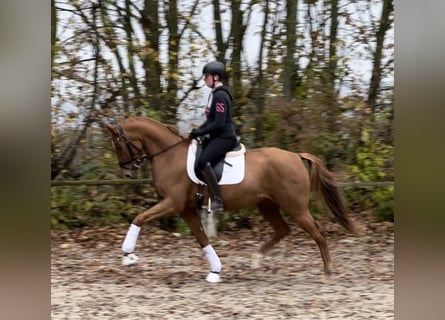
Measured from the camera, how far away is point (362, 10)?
8.98m

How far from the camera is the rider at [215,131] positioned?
19.3 feet

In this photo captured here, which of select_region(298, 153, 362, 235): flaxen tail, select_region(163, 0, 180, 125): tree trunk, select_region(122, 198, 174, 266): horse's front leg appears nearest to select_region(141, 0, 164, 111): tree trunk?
select_region(163, 0, 180, 125): tree trunk

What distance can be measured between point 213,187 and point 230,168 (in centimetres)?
28

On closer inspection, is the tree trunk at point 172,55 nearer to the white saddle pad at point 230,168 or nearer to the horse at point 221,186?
the horse at point 221,186

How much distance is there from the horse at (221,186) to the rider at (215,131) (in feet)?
0.48

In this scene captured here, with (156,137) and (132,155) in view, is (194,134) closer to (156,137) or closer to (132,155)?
(156,137)

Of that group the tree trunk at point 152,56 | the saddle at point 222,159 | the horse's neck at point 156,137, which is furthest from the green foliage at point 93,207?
the saddle at point 222,159

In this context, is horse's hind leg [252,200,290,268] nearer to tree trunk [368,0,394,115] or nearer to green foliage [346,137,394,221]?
green foliage [346,137,394,221]

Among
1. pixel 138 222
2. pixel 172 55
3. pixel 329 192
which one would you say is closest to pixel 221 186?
pixel 138 222
